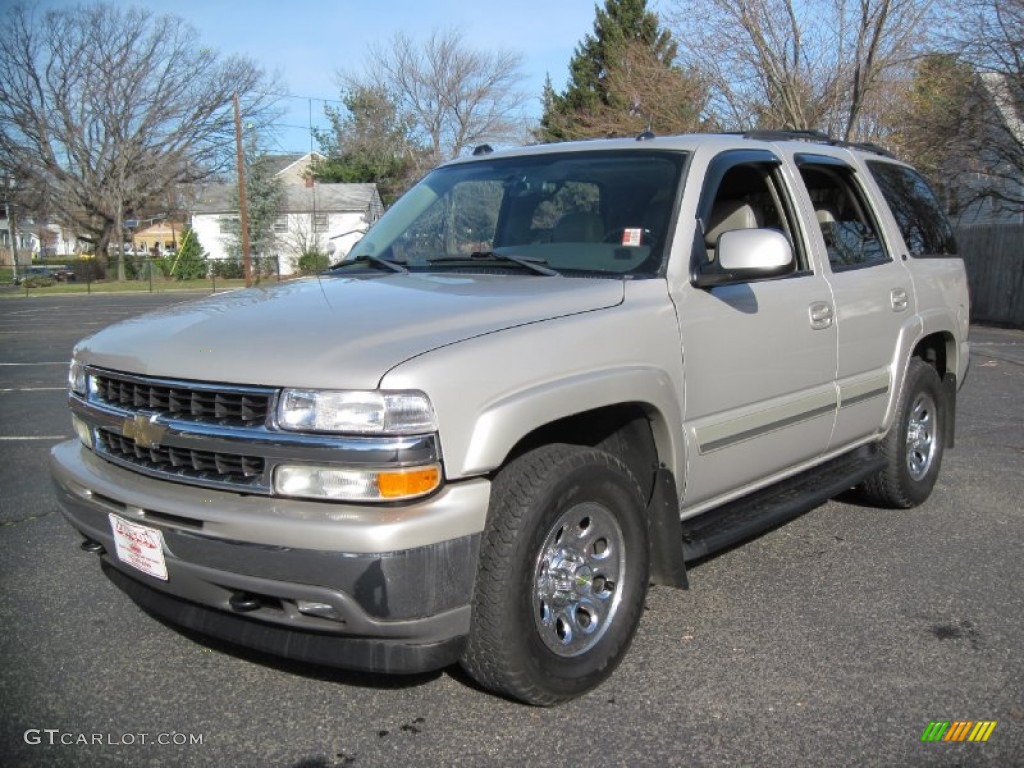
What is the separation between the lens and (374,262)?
13.5 feet

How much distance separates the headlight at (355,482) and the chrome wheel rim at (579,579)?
1.75 ft

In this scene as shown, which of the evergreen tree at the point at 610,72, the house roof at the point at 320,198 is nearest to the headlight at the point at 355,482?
the evergreen tree at the point at 610,72

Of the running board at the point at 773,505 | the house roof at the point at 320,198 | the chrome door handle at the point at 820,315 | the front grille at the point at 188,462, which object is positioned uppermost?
the house roof at the point at 320,198

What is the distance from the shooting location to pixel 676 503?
133 inches

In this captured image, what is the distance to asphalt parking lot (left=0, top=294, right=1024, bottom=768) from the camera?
2.82m

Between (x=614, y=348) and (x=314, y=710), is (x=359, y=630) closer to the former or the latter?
(x=314, y=710)

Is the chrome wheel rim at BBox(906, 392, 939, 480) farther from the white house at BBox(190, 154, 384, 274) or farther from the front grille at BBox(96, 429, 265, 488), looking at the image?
the white house at BBox(190, 154, 384, 274)

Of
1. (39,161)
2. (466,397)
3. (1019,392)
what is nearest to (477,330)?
(466,397)

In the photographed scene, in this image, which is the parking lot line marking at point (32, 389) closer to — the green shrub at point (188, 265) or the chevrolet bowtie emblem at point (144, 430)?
the chevrolet bowtie emblem at point (144, 430)

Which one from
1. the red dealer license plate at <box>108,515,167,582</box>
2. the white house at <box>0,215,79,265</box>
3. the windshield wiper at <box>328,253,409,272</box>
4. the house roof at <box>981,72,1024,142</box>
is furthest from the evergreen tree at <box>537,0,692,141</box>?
the white house at <box>0,215,79,265</box>

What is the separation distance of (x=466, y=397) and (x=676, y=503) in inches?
43.6

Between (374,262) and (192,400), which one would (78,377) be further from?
(374,262)

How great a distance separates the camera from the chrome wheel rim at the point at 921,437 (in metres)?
5.33

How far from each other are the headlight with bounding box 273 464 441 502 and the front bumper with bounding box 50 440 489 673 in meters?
0.04
